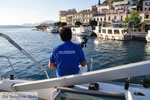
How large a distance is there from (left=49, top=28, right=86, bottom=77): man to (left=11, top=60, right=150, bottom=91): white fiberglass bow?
0.37 metres

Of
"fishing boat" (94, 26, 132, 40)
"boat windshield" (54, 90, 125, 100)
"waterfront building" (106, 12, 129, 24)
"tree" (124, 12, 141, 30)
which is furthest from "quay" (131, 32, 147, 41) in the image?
"boat windshield" (54, 90, 125, 100)

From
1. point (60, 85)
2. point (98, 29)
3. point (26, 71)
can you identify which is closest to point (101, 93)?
point (60, 85)

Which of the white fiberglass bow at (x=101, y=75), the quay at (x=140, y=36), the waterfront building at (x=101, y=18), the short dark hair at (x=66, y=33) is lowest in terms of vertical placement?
the quay at (x=140, y=36)

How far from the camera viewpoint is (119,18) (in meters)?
51.6

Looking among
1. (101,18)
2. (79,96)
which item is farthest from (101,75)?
(101,18)

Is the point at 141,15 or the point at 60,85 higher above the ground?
the point at 141,15

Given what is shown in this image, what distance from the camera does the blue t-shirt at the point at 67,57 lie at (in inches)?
97.0

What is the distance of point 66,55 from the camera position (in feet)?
8.10

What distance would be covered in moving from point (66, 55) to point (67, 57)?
4 centimetres

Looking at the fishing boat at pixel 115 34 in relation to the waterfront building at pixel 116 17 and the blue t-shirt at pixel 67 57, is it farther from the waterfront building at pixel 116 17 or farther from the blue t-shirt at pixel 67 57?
the blue t-shirt at pixel 67 57

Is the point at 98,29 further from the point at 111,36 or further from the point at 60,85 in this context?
the point at 60,85

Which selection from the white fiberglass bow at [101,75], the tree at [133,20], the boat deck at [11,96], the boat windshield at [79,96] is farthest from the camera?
the tree at [133,20]

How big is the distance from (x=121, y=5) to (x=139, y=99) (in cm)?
6745

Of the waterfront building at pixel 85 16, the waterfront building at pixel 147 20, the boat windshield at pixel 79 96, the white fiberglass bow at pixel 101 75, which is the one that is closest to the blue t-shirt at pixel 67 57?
the white fiberglass bow at pixel 101 75
